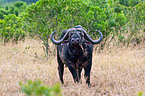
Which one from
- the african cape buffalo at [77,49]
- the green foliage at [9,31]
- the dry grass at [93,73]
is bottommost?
the dry grass at [93,73]

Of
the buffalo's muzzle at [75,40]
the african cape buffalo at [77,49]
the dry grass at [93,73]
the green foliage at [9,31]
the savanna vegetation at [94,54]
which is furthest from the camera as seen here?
the green foliage at [9,31]

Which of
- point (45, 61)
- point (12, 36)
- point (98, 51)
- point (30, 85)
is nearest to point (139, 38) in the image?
point (98, 51)

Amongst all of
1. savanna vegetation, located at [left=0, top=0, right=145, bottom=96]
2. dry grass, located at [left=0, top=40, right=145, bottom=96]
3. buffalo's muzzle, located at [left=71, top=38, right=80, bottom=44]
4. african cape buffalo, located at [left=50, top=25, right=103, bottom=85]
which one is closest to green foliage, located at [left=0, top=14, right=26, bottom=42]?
savanna vegetation, located at [left=0, top=0, right=145, bottom=96]

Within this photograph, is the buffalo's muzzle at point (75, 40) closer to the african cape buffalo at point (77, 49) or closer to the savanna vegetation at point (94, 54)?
the african cape buffalo at point (77, 49)

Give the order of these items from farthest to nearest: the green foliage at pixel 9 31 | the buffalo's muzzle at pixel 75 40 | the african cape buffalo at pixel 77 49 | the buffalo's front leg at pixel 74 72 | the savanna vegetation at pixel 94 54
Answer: the green foliage at pixel 9 31 < the savanna vegetation at pixel 94 54 < the buffalo's front leg at pixel 74 72 < the african cape buffalo at pixel 77 49 < the buffalo's muzzle at pixel 75 40

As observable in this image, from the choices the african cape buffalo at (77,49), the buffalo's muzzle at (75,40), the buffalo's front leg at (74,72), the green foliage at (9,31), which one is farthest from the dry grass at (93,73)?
the green foliage at (9,31)

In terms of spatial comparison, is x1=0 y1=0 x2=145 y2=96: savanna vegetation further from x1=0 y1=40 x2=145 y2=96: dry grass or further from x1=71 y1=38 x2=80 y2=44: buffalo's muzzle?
x1=71 y1=38 x2=80 y2=44: buffalo's muzzle

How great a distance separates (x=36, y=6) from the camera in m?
7.65

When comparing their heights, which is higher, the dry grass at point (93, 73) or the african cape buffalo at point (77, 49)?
the african cape buffalo at point (77, 49)

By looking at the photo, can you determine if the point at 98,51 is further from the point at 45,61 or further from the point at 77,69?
the point at 77,69

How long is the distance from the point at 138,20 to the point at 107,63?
15.7 ft

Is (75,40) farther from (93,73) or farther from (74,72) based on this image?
(93,73)

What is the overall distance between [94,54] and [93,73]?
6.98ft

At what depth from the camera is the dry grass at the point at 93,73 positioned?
438 cm
